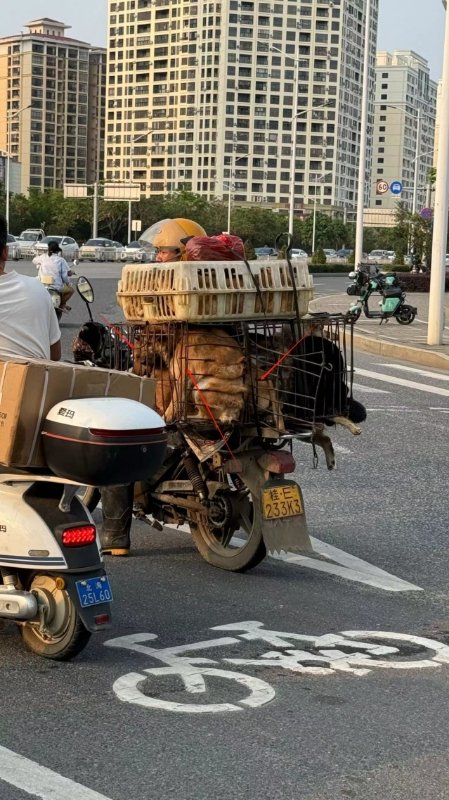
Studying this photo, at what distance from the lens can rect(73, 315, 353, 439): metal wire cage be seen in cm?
650

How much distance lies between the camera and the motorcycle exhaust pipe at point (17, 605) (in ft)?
16.5

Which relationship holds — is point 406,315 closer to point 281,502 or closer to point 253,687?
point 281,502

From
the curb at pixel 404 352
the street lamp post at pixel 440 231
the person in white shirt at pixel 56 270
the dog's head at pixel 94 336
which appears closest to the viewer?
the dog's head at pixel 94 336

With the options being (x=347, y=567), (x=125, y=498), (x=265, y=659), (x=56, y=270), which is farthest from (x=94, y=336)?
(x=56, y=270)

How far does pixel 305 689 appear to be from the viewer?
489cm

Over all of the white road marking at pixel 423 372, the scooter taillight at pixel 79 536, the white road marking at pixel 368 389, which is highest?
the scooter taillight at pixel 79 536

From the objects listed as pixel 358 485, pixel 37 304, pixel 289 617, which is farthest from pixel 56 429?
pixel 358 485

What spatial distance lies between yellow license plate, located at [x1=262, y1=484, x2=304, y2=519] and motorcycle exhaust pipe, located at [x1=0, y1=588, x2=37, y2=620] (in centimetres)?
165

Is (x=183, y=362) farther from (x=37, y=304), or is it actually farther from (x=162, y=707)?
(x=162, y=707)

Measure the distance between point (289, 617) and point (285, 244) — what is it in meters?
1.97

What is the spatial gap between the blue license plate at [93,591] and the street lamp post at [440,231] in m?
17.2

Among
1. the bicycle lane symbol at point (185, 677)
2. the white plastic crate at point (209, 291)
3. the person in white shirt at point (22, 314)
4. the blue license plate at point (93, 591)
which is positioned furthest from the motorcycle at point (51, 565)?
the white plastic crate at point (209, 291)

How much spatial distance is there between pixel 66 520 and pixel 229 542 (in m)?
2.08

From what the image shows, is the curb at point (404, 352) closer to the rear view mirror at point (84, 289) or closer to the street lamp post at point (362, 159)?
the rear view mirror at point (84, 289)
